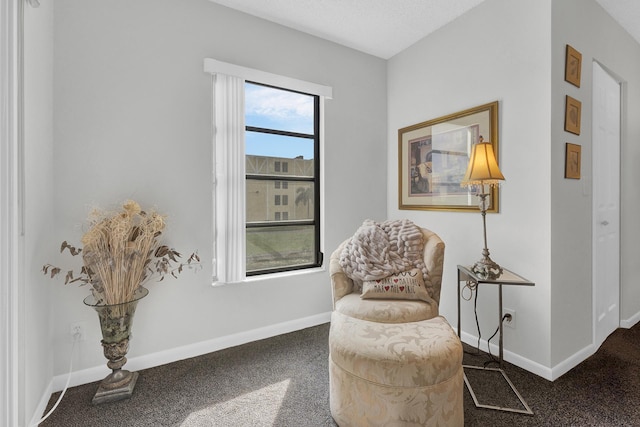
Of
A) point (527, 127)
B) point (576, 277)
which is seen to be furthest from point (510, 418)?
point (527, 127)

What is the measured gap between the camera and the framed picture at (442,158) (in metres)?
2.30

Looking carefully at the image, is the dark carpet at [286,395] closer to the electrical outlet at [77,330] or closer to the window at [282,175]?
the electrical outlet at [77,330]

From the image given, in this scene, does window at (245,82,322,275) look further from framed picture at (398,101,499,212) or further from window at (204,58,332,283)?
framed picture at (398,101,499,212)

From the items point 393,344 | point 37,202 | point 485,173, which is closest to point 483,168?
point 485,173

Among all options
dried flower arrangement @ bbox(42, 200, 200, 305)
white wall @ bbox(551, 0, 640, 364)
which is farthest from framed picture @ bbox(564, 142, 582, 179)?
dried flower arrangement @ bbox(42, 200, 200, 305)

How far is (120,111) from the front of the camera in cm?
202

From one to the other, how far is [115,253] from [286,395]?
4.35 feet

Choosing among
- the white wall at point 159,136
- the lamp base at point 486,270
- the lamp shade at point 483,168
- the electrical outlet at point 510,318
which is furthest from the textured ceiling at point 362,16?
the electrical outlet at point 510,318

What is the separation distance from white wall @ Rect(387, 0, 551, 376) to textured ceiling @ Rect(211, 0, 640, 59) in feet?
0.57

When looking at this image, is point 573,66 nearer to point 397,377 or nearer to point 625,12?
point 625,12

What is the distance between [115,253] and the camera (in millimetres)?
1735

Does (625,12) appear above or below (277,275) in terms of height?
above

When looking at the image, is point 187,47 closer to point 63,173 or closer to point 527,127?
point 63,173

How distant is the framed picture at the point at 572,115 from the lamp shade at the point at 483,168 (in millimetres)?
635
